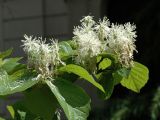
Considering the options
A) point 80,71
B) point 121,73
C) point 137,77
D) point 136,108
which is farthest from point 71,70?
A: point 136,108

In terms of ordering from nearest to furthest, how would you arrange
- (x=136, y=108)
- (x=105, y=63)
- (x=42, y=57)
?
(x=42, y=57) → (x=105, y=63) → (x=136, y=108)

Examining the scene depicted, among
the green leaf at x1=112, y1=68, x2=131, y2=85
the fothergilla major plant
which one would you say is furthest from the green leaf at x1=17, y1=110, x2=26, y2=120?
the green leaf at x1=112, y1=68, x2=131, y2=85

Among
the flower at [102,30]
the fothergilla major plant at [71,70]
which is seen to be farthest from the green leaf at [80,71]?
the flower at [102,30]

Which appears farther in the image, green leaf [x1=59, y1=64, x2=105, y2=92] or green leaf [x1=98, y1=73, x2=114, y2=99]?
green leaf [x1=98, y1=73, x2=114, y2=99]

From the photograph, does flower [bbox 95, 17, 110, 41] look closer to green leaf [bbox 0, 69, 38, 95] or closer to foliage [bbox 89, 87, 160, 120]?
green leaf [bbox 0, 69, 38, 95]

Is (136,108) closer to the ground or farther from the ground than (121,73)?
closer to the ground

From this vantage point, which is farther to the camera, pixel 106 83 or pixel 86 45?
pixel 106 83

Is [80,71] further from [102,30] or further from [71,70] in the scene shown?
[102,30]
